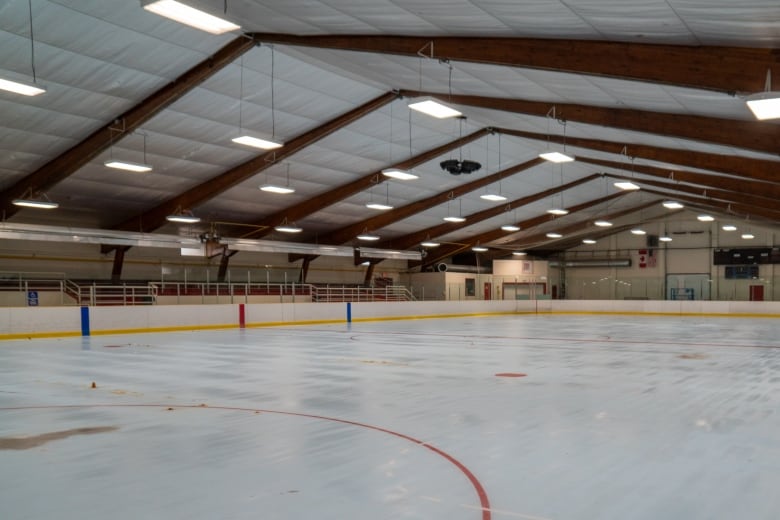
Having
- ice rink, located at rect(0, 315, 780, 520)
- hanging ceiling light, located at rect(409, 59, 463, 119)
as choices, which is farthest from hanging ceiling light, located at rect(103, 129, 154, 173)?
hanging ceiling light, located at rect(409, 59, 463, 119)

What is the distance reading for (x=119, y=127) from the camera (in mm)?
19375

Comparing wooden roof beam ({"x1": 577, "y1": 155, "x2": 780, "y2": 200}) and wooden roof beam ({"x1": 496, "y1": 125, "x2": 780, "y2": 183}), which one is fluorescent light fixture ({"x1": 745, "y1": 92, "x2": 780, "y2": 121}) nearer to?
wooden roof beam ({"x1": 496, "y1": 125, "x2": 780, "y2": 183})

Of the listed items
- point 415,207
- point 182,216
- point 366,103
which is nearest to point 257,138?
point 366,103

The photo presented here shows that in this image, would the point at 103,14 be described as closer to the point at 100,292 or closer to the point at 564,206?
the point at 100,292

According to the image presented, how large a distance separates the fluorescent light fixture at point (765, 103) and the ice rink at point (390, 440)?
3963 millimetres

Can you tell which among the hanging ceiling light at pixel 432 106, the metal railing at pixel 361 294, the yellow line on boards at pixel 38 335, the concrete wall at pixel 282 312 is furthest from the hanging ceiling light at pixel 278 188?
the metal railing at pixel 361 294

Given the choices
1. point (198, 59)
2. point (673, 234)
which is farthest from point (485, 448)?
point (673, 234)

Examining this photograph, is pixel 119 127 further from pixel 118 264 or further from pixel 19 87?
pixel 118 264

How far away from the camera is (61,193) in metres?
25.2

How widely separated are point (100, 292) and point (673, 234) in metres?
40.8

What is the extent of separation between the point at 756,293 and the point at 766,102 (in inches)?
1642

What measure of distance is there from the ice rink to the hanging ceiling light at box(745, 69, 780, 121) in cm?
396

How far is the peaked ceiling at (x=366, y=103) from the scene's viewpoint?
9766 millimetres

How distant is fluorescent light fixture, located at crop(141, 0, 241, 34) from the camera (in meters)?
8.48
